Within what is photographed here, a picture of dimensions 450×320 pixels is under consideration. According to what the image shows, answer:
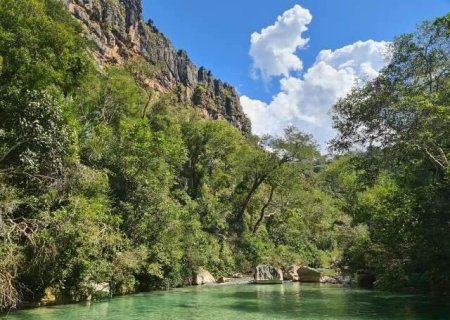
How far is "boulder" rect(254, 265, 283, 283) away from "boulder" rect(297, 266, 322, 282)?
1.64 metres

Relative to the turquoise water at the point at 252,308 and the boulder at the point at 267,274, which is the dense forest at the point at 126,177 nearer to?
the turquoise water at the point at 252,308

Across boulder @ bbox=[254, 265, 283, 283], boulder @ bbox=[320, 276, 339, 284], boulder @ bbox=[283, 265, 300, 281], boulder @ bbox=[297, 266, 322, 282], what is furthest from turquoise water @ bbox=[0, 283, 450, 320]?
boulder @ bbox=[283, 265, 300, 281]

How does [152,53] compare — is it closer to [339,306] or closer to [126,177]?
[126,177]

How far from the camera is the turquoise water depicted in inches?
579

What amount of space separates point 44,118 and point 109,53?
61.1 metres

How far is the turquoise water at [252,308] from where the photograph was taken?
1472 centimetres

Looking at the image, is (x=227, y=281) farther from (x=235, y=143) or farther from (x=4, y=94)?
(x=4, y=94)

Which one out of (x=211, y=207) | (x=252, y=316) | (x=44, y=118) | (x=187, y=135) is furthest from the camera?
(x=187, y=135)

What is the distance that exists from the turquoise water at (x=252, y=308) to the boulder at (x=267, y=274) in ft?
37.1

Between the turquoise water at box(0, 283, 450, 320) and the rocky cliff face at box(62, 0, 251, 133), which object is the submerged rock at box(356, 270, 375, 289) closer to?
the turquoise water at box(0, 283, 450, 320)

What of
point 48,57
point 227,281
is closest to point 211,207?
point 227,281

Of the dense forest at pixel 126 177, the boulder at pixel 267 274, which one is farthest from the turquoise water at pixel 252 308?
the boulder at pixel 267 274

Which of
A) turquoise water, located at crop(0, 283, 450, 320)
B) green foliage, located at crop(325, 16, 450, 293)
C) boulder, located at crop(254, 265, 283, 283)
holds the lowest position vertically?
turquoise water, located at crop(0, 283, 450, 320)

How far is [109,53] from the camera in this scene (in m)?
75.0
